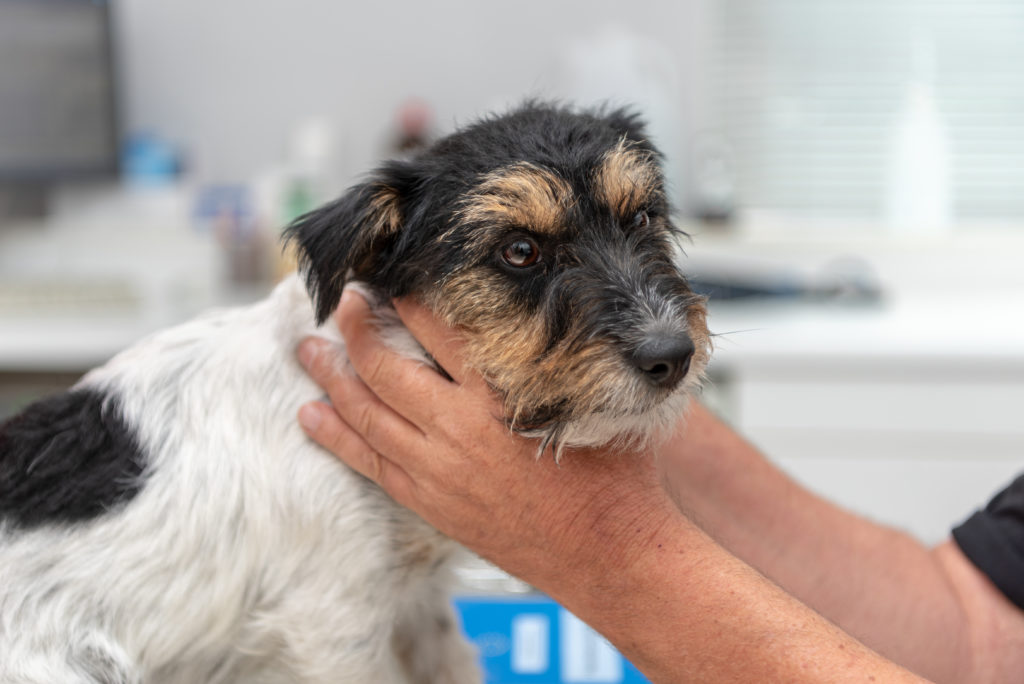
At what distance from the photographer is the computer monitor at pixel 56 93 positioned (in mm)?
3484

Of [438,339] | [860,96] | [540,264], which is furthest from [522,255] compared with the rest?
[860,96]

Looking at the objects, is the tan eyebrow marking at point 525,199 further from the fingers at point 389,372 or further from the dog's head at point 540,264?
the fingers at point 389,372

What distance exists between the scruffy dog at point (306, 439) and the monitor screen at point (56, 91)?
2775 mm

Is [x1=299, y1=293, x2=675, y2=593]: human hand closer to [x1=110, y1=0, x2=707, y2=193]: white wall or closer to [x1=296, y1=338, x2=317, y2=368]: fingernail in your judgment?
[x1=296, y1=338, x2=317, y2=368]: fingernail

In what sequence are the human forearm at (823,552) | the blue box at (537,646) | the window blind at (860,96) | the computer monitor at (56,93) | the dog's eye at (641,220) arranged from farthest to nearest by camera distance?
the window blind at (860,96)
the computer monitor at (56,93)
the blue box at (537,646)
the human forearm at (823,552)
the dog's eye at (641,220)

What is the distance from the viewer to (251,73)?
12.8ft

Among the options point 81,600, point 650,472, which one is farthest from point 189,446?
point 650,472

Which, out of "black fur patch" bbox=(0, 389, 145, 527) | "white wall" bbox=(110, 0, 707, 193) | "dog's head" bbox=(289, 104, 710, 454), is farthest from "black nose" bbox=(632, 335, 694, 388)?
"white wall" bbox=(110, 0, 707, 193)

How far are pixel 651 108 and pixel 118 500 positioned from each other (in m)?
2.95

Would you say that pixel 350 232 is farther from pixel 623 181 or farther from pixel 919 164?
pixel 919 164

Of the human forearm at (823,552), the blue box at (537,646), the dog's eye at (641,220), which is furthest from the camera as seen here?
the blue box at (537,646)

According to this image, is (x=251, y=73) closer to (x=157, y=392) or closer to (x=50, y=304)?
(x=50, y=304)

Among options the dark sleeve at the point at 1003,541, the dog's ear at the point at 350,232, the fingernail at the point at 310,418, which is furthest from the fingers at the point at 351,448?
the dark sleeve at the point at 1003,541

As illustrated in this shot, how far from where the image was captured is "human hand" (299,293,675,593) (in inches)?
42.2
